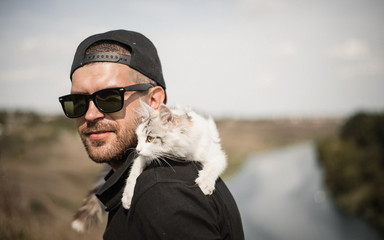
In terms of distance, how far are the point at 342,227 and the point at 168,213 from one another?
39645 mm

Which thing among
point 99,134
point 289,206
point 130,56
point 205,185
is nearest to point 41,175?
point 99,134

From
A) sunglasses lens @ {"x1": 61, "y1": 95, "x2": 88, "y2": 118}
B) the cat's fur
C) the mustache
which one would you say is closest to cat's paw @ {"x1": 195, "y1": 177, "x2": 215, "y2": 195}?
the cat's fur

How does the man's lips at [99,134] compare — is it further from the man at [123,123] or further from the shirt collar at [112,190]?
the shirt collar at [112,190]

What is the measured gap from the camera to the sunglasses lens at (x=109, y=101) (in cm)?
222

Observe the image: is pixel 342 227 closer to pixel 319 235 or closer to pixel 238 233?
pixel 319 235

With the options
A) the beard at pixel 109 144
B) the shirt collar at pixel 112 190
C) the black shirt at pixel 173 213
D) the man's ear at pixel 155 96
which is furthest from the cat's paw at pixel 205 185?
the man's ear at pixel 155 96

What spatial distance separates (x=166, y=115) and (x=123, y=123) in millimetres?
441

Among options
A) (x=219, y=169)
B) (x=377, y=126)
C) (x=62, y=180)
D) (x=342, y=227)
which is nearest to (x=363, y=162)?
(x=377, y=126)

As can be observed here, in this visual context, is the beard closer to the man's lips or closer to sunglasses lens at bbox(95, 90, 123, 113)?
the man's lips

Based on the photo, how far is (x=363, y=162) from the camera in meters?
40.3

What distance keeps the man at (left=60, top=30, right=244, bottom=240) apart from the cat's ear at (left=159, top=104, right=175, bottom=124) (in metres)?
0.20

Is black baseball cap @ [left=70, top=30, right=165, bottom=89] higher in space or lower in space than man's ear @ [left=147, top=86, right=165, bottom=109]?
higher

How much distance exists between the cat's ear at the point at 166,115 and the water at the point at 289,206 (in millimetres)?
29139

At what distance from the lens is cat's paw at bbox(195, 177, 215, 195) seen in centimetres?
181
